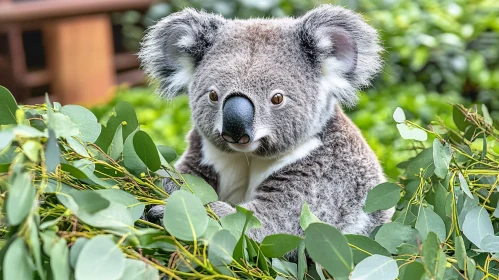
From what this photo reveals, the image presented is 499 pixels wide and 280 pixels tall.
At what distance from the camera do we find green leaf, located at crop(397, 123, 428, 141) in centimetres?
170

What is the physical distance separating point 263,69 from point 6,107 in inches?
27.9

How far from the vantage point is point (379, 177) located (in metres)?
2.12

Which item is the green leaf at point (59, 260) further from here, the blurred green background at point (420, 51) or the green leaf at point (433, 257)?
the blurred green background at point (420, 51)

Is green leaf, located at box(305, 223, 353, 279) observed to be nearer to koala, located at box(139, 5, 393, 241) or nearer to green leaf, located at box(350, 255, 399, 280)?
green leaf, located at box(350, 255, 399, 280)

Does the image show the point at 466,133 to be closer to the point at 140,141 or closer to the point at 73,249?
the point at 140,141

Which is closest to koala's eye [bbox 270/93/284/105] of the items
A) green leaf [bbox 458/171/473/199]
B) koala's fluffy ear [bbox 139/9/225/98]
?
koala's fluffy ear [bbox 139/9/225/98]

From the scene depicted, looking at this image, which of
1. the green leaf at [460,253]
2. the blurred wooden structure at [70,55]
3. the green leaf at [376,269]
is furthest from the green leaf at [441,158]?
the blurred wooden structure at [70,55]

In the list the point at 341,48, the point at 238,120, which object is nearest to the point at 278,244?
the point at 238,120

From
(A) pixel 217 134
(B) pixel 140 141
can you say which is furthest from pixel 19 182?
(A) pixel 217 134

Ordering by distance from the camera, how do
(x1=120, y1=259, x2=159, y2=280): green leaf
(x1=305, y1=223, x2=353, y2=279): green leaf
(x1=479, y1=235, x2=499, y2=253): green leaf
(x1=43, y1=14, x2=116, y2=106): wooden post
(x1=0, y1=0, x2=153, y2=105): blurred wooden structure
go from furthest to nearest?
(x1=43, y1=14, x2=116, y2=106): wooden post → (x1=0, y1=0, x2=153, y2=105): blurred wooden structure → (x1=479, y1=235, x2=499, y2=253): green leaf → (x1=305, y1=223, x2=353, y2=279): green leaf → (x1=120, y1=259, x2=159, y2=280): green leaf

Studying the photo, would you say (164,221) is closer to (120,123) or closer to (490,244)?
(120,123)

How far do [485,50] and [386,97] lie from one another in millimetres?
1088

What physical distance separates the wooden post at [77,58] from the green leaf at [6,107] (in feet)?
14.2

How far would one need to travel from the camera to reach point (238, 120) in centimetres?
173
